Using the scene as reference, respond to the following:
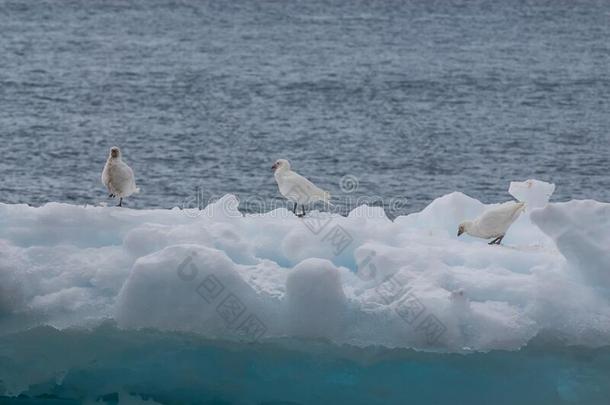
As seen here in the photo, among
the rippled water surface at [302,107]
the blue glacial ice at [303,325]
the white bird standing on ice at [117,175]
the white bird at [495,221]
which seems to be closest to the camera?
the blue glacial ice at [303,325]

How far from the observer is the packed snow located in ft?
37.9

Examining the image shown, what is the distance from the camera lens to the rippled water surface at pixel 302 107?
33969mm

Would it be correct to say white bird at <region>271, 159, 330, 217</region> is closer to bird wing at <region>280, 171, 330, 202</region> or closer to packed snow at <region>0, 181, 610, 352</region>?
bird wing at <region>280, 171, 330, 202</region>

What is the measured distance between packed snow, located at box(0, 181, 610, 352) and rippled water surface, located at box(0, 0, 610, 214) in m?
16.9

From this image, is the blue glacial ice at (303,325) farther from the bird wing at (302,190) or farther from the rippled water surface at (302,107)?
the rippled water surface at (302,107)

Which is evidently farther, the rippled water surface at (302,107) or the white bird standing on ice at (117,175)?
the rippled water surface at (302,107)

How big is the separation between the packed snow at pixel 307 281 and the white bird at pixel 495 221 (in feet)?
1.30

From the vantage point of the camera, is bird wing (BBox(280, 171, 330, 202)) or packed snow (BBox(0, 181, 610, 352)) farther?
bird wing (BBox(280, 171, 330, 202))

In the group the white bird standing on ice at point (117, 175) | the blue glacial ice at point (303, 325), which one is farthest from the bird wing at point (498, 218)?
the white bird standing on ice at point (117, 175)

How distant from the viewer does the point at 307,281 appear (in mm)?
11547

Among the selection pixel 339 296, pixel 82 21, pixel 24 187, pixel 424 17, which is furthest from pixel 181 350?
pixel 424 17

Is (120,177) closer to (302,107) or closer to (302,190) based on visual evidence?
(302,190)

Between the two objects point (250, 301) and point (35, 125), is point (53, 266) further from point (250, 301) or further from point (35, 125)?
point (35, 125)

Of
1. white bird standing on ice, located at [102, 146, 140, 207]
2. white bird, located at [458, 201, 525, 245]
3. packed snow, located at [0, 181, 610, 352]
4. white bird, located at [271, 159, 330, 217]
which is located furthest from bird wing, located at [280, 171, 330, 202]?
white bird, located at [458, 201, 525, 245]
